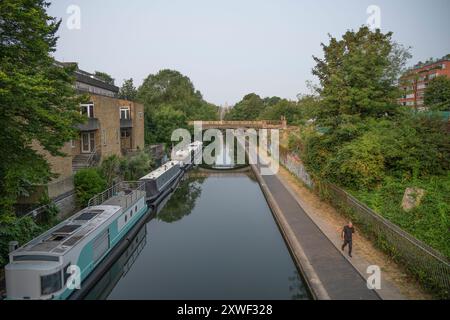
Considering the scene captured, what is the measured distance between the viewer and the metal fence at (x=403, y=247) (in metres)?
10.3

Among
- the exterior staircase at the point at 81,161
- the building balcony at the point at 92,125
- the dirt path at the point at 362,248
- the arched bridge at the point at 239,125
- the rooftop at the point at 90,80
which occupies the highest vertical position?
the rooftop at the point at 90,80

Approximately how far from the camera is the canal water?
14.0 metres

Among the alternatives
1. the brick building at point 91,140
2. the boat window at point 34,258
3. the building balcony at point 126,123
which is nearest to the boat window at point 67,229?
the boat window at point 34,258

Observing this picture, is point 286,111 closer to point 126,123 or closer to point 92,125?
point 126,123

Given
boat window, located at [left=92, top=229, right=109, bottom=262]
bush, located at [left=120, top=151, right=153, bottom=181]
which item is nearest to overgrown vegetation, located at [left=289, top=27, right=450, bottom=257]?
boat window, located at [left=92, top=229, right=109, bottom=262]

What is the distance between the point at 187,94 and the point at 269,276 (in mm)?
66589

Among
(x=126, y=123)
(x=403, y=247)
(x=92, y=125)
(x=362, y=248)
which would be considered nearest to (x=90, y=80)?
(x=126, y=123)

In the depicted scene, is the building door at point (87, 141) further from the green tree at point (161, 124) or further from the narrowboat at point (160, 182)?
the green tree at point (161, 124)

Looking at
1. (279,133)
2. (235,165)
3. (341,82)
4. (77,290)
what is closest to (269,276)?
(77,290)

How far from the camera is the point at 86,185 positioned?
21.4 metres

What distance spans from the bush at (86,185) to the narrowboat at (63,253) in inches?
160

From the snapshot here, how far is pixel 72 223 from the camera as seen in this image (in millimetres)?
14414

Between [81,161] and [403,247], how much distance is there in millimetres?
22240
